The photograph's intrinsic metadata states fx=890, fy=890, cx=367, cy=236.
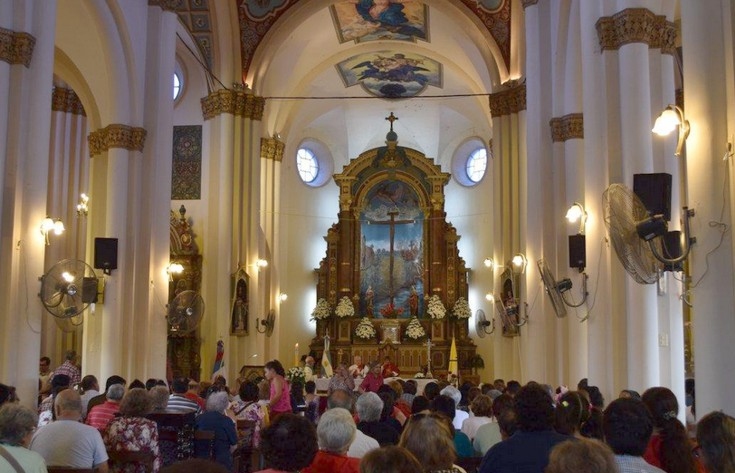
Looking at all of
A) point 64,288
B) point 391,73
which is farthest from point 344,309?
point 64,288

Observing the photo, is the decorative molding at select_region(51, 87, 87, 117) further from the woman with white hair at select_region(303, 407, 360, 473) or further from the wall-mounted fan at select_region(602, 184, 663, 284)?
the woman with white hair at select_region(303, 407, 360, 473)

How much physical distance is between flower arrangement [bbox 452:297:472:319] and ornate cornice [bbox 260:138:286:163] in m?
8.07

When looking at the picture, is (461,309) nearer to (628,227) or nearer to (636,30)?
(636,30)

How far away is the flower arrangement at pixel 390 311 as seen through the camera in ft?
106

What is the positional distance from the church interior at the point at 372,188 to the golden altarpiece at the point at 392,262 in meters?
0.09

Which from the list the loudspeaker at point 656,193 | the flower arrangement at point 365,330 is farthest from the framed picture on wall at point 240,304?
the loudspeaker at point 656,193

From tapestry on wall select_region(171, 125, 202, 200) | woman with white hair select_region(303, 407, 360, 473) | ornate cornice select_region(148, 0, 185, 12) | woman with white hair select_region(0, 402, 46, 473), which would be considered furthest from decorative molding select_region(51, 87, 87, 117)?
woman with white hair select_region(303, 407, 360, 473)

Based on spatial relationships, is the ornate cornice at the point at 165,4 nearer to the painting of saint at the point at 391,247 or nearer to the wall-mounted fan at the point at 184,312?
the wall-mounted fan at the point at 184,312

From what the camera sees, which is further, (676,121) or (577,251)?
(577,251)

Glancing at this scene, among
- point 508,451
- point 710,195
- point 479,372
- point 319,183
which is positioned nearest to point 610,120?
point 710,195

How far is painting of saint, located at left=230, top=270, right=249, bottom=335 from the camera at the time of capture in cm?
2355

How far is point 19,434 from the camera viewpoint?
A: 545 cm

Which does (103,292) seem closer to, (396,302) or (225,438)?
(225,438)

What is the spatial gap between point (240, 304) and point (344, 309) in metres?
8.73
